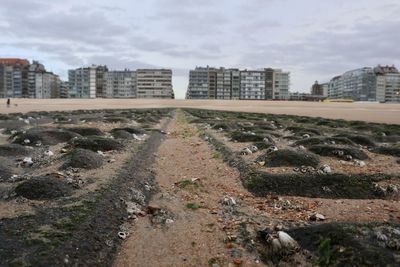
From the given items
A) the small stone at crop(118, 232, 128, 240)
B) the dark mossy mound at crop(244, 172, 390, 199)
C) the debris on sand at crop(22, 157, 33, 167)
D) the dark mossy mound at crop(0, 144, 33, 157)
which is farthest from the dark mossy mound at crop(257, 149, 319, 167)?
the dark mossy mound at crop(0, 144, 33, 157)

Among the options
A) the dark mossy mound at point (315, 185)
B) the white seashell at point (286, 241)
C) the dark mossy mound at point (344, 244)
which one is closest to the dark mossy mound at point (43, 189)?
the dark mossy mound at point (315, 185)

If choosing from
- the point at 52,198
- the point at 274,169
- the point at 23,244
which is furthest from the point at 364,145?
the point at 23,244

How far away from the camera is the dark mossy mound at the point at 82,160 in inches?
494

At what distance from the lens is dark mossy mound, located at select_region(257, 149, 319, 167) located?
13.4m

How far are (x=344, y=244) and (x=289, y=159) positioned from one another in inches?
277

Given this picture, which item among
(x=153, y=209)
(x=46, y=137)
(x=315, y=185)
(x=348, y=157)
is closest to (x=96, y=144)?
(x=46, y=137)

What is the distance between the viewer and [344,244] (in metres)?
6.66

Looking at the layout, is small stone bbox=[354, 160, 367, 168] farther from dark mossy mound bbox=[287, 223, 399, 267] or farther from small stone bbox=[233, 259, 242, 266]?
small stone bbox=[233, 259, 242, 266]

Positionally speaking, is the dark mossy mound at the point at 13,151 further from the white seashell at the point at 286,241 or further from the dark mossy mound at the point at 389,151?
the dark mossy mound at the point at 389,151

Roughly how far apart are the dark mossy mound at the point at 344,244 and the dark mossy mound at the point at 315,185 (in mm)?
3383

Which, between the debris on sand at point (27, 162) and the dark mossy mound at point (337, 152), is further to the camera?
the dark mossy mound at point (337, 152)

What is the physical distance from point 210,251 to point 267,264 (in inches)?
40.2

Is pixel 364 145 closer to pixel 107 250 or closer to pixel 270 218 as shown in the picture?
pixel 270 218

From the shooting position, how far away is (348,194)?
1082 centimetres
